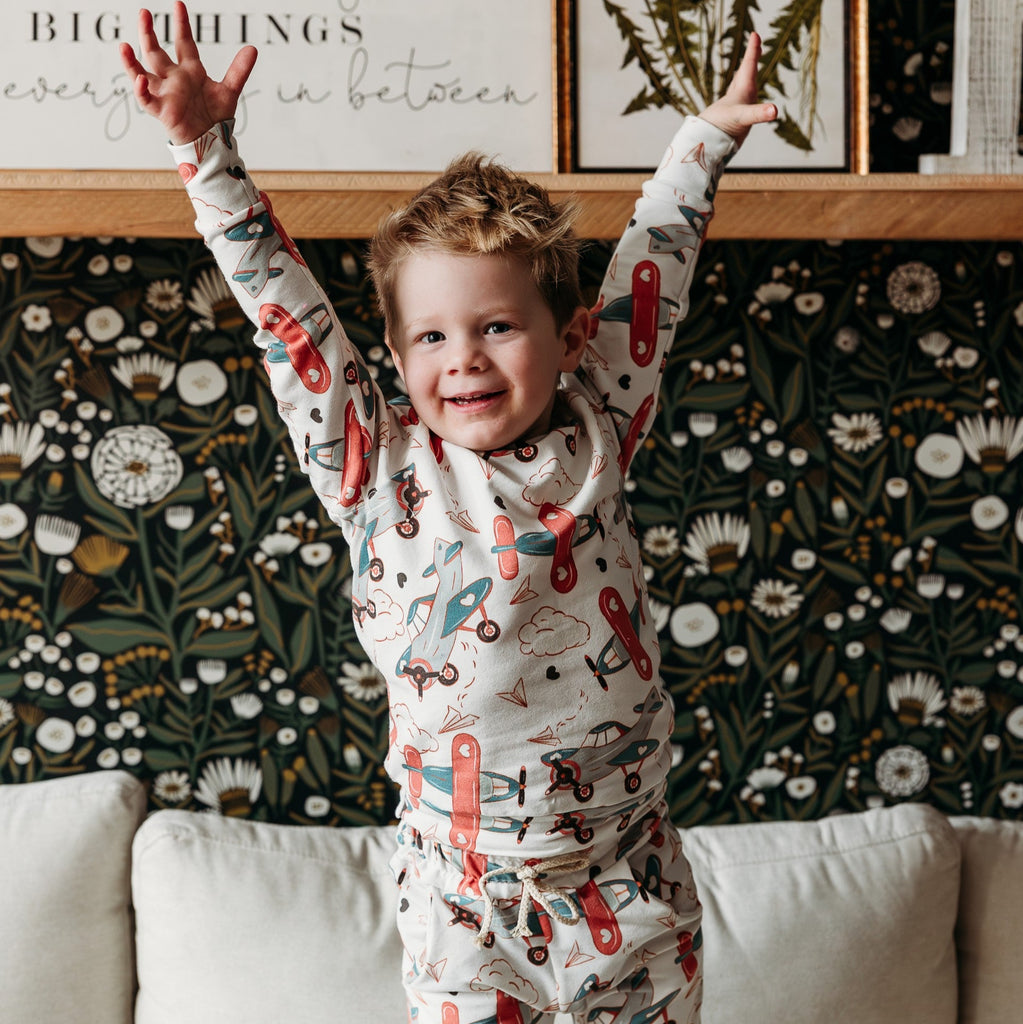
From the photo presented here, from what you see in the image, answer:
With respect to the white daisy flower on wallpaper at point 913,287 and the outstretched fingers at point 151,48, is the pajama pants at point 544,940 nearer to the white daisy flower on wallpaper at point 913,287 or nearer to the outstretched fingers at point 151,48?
the outstretched fingers at point 151,48

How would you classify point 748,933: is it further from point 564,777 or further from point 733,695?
point 564,777

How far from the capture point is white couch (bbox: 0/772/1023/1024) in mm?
1275

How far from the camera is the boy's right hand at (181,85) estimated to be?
83cm

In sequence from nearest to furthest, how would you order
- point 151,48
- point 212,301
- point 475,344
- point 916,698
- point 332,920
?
point 151,48 < point 475,344 < point 332,920 < point 212,301 < point 916,698

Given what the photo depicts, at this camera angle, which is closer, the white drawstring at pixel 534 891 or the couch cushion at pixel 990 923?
the white drawstring at pixel 534 891

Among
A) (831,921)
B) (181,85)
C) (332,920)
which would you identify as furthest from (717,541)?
(181,85)

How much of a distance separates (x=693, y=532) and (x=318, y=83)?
2.50ft

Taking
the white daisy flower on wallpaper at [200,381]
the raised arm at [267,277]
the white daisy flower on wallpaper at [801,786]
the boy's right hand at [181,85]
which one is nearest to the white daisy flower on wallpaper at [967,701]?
the white daisy flower on wallpaper at [801,786]

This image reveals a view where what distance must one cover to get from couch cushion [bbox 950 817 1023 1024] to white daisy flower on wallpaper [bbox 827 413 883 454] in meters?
0.54

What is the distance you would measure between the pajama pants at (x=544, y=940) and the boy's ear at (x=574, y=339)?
1.47ft

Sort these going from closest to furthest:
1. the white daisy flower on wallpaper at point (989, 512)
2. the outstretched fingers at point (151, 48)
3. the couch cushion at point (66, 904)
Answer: the outstretched fingers at point (151, 48)
the couch cushion at point (66, 904)
the white daisy flower on wallpaper at point (989, 512)

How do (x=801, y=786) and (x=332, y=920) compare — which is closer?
(x=332, y=920)

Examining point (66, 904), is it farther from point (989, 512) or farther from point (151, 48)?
point (989, 512)

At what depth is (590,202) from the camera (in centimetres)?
119
